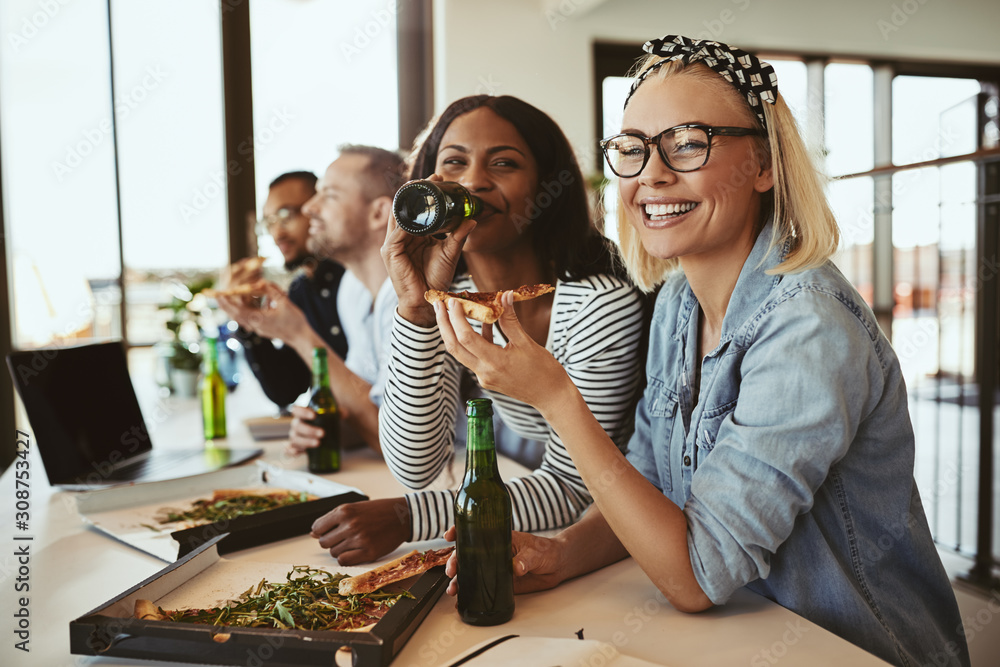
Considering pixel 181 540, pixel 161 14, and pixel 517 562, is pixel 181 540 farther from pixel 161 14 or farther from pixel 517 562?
pixel 161 14

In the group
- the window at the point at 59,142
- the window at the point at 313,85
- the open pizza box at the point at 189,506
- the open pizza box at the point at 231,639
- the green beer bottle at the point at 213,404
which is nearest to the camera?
the open pizza box at the point at 231,639

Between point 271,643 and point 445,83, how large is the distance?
15.0ft

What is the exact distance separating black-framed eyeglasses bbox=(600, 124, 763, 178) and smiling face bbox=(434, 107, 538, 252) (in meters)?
0.33

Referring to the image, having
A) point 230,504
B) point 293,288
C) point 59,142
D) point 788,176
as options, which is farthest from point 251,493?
point 59,142

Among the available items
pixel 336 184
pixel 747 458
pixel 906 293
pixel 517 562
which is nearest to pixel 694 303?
pixel 747 458

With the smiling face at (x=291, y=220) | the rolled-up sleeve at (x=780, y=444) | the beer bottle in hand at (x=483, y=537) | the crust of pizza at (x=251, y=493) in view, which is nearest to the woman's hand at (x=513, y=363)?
the beer bottle in hand at (x=483, y=537)

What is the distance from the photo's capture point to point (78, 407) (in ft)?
5.00

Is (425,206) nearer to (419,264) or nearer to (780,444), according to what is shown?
(419,264)

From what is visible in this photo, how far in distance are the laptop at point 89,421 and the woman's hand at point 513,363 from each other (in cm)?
80

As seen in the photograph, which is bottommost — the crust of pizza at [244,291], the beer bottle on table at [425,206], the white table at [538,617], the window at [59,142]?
the white table at [538,617]

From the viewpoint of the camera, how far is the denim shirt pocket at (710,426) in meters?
1.02

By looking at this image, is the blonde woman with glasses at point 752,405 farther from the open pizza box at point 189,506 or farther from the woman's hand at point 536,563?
the open pizza box at point 189,506

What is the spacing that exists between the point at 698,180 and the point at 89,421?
127 centimetres

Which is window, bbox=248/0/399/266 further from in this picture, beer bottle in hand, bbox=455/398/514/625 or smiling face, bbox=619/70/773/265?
beer bottle in hand, bbox=455/398/514/625
